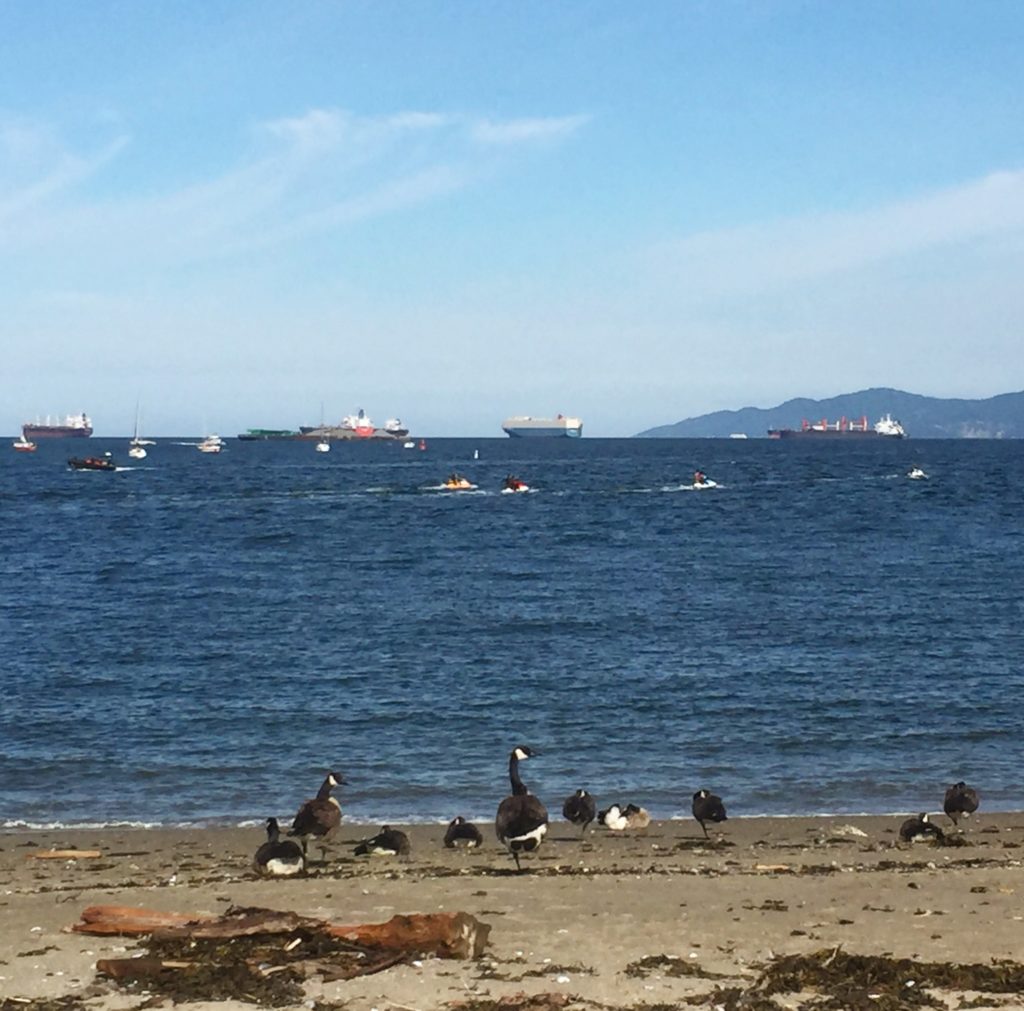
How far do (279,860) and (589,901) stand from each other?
360 centimetres

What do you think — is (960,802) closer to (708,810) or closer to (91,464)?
(708,810)

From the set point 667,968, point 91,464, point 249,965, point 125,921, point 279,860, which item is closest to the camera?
point 249,965

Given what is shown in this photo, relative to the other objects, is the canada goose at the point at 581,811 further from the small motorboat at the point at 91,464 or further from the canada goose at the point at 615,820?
the small motorboat at the point at 91,464

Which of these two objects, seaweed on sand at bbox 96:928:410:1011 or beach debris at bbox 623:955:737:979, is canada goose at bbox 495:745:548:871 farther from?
seaweed on sand at bbox 96:928:410:1011

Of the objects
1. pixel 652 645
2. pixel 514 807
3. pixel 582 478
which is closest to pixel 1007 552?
pixel 652 645

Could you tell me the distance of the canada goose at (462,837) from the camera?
17.1m

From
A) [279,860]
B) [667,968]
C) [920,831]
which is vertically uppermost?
[667,968]

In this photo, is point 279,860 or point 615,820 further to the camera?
point 615,820

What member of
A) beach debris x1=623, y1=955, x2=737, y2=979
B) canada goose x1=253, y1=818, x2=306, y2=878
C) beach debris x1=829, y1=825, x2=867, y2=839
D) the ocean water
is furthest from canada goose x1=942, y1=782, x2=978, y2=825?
beach debris x1=623, y1=955, x2=737, y2=979

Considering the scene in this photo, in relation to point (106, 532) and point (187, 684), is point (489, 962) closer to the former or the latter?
point (187, 684)

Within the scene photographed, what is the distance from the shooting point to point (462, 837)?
1709 centimetres

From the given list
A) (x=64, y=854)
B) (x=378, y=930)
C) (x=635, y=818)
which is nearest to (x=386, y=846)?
(x=635, y=818)

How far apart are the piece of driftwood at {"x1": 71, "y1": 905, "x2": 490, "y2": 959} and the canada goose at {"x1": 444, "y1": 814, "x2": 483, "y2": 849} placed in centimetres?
570

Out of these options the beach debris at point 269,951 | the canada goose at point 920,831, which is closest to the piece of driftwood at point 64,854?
the beach debris at point 269,951
